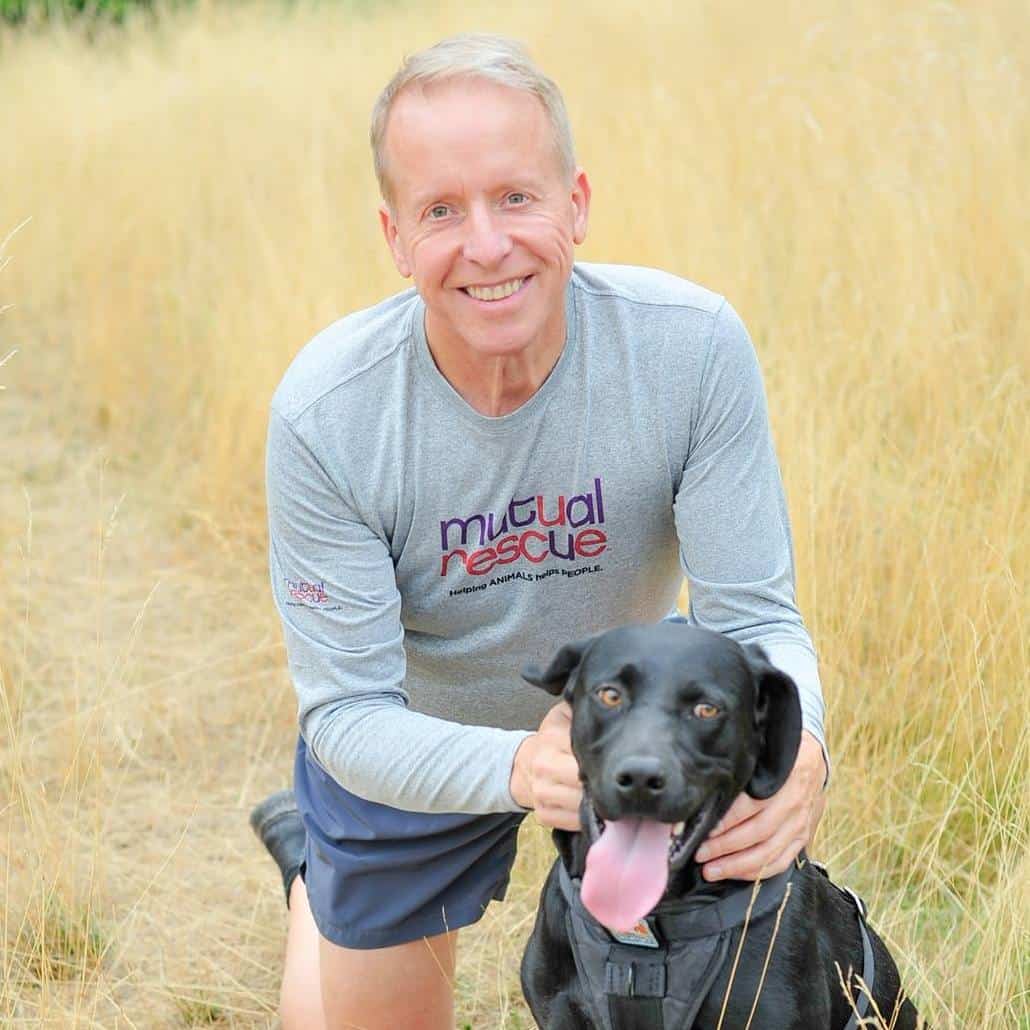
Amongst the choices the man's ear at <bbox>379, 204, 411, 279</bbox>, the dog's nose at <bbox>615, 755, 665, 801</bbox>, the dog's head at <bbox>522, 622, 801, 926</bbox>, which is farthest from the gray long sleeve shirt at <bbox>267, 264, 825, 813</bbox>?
the dog's nose at <bbox>615, 755, 665, 801</bbox>

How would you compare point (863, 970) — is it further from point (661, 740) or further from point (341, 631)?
point (341, 631)

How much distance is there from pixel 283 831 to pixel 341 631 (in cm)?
105

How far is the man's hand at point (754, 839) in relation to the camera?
7.06ft

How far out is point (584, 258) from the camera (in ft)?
16.5

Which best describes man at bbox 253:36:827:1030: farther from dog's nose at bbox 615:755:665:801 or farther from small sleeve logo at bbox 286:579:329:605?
dog's nose at bbox 615:755:665:801

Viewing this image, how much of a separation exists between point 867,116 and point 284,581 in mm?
3228

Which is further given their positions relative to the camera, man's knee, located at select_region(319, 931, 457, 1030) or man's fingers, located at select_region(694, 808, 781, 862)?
man's knee, located at select_region(319, 931, 457, 1030)

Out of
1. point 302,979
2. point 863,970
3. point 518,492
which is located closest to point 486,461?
point 518,492

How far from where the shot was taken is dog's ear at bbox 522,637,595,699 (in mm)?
2205

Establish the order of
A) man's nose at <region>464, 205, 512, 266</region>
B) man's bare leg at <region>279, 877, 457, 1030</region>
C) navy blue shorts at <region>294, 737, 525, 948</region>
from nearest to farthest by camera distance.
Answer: man's nose at <region>464, 205, 512, 266</region>, navy blue shorts at <region>294, 737, 525, 948</region>, man's bare leg at <region>279, 877, 457, 1030</region>

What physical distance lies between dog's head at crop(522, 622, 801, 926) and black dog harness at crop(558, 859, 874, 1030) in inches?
4.0

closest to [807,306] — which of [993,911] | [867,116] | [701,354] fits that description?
[867,116]

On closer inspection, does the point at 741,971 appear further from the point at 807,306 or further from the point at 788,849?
the point at 807,306

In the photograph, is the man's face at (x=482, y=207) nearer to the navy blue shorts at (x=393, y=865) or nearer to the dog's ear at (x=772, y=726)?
the dog's ear at (x=772, y=726)
